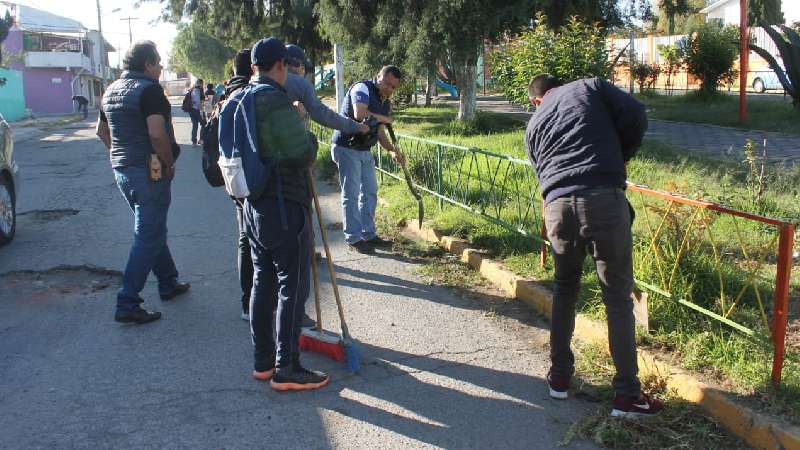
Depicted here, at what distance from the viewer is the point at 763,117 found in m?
14.1

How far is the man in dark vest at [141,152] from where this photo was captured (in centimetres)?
466

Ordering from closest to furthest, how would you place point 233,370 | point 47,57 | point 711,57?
1. point 233,370
2. point 711,57
3. point 47,57

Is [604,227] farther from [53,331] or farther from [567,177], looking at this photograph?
[53,331]

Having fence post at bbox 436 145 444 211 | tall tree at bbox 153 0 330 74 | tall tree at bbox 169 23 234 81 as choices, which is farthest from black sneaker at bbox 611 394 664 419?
tall tree at bbox 169 23 234 81

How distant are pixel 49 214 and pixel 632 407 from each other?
7.68m

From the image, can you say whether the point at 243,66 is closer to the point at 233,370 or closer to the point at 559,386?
the point at 233,370

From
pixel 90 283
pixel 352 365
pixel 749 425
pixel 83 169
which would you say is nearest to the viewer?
pixel 749 425

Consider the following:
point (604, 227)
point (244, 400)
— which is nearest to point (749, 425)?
point (604, 227)

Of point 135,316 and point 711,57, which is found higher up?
point 711,57

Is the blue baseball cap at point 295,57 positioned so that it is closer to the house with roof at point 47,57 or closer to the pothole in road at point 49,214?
the pothole in road at point 49,214

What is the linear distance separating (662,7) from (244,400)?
13.6 m

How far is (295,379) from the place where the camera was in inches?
146

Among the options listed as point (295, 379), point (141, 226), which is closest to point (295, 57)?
point (141, 226)

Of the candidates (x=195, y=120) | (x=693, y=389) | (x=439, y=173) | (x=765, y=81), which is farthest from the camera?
(x=765, y=81)
